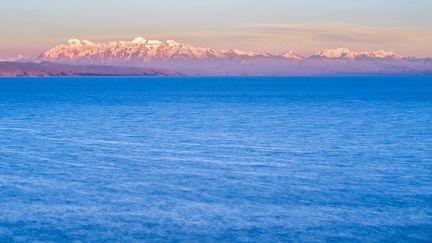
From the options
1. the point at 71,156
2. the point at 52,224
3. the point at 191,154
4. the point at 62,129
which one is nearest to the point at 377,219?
the point at 52,224

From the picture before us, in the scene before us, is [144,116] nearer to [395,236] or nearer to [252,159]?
[252,159]

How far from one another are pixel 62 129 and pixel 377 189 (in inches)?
1468

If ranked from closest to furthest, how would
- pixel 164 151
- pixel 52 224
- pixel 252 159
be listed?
pixel 52 224 < pixel 252 159 < pixel 164 151

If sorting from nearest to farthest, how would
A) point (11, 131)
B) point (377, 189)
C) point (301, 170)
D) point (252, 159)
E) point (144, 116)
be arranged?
point (377, 189), point (301, 170), point (252, 159), point (11, 131), point (144, 116)

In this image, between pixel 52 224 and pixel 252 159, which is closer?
pixel 52 224

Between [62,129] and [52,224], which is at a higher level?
[52,224]

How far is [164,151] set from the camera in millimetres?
48594

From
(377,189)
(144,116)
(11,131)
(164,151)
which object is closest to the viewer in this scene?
(377,189)

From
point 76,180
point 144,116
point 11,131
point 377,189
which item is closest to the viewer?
point 377,189

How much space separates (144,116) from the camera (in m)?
86.1

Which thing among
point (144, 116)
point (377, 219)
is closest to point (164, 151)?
point (377, 219)

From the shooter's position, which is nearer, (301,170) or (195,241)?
(195,241)

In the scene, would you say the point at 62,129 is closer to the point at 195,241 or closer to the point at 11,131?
the point at 11,131

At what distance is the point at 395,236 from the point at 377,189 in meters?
8.36
